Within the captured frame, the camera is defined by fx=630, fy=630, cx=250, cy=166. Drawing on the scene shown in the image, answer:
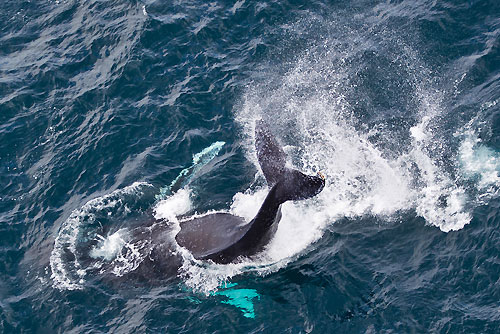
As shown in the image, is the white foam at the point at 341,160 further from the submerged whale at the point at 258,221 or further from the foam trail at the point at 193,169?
the foam trail at the point at 193,169

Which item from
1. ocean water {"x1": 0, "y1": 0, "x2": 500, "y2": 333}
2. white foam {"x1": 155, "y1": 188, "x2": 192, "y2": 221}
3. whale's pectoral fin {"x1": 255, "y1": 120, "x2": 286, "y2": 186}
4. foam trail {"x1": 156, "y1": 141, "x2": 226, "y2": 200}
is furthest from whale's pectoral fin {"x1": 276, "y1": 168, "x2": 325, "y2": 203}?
foam trail {"x1": 156, "y1": 141, "x2": 226, "y2": 200}

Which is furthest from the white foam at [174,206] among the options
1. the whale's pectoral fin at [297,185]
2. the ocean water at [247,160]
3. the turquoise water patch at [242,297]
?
the whale's pectoral fin at [297,185]

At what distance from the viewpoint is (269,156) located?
21.5 meters

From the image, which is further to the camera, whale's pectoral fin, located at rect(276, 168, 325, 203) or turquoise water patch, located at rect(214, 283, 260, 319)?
turquoise water patch, located at rect(214, 283, 260, 319)

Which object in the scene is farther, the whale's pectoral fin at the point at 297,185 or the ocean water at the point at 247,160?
the ocean water at the point at 247,160

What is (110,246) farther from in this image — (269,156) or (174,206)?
(269,156)

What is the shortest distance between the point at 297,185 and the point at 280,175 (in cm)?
90

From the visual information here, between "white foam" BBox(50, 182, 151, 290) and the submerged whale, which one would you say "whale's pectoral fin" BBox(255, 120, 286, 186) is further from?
"white foam" BBox(50, 182, 151, 290)

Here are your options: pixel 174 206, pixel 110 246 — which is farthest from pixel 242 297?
pixel 110 246

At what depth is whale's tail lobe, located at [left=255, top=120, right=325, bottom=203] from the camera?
66.1 feet

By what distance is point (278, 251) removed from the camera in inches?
906

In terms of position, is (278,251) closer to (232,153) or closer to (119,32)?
(232,153)

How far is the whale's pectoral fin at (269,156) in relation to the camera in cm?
2131

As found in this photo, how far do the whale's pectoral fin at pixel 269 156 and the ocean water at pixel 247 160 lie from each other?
2968 mm
